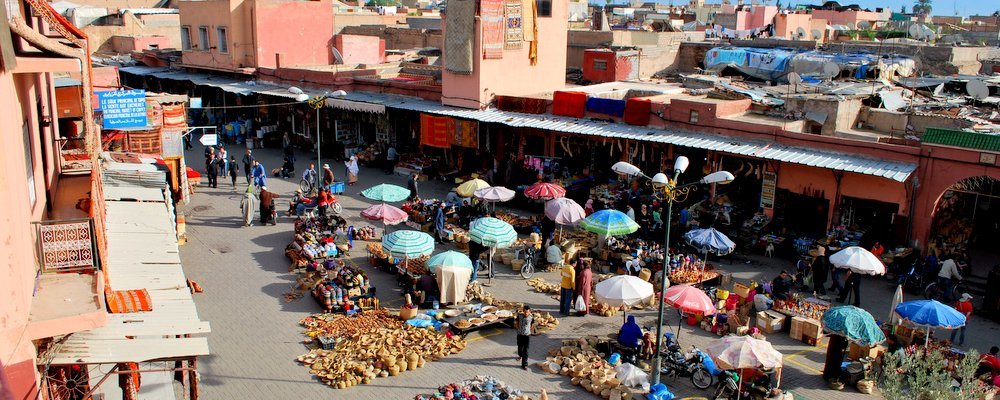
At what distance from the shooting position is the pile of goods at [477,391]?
13625 millimetres

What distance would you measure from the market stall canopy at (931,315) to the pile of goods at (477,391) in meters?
7.14

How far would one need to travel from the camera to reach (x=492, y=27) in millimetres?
28375

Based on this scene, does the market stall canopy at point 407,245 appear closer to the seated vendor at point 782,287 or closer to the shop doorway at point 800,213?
the seated vendor at point 782,287

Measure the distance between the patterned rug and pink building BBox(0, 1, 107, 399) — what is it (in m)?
16.7

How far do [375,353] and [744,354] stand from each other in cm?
662

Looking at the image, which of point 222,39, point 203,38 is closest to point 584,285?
point 222,39

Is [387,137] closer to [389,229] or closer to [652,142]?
[389,229]

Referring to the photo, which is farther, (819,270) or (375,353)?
(819,270)

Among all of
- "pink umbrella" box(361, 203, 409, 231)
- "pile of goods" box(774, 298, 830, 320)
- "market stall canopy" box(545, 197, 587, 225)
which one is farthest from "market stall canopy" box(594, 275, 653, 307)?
"pink umbrella" box(361, 203, 409, 231)

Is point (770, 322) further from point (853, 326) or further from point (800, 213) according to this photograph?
point (800, 213)

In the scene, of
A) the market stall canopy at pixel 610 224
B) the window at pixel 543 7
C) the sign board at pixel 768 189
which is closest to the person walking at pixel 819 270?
the sign board at pixel 768 189

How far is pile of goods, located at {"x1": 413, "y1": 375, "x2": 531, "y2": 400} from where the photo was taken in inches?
536

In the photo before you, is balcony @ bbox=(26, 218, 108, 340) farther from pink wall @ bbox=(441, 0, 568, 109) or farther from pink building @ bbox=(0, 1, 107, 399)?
pink wall @ bbox=(441, 0, 568, 109)

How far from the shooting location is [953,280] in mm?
18484
